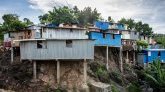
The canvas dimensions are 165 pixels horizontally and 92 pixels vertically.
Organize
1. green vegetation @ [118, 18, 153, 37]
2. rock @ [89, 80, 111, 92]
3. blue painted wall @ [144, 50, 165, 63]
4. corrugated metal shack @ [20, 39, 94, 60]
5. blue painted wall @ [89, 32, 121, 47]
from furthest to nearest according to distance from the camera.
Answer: green vegetation @ [118, 18, 153, 37]
blue painted wall @ [144, 50, 165, 63]
blue painted wall @ [89, 32, 121, 47]
rock @ [89, 80, 111, 92]
corrugated metal shack @ [20, 39, 94, 60]

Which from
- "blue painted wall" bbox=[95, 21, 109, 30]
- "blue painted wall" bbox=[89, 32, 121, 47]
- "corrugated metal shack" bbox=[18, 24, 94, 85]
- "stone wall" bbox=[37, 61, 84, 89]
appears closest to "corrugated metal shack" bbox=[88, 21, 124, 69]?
"blue painted wall" bbox=[89, 32, 121, 47]

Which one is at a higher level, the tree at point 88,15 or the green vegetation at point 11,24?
the tree at point 88,15

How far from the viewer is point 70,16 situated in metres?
46.5

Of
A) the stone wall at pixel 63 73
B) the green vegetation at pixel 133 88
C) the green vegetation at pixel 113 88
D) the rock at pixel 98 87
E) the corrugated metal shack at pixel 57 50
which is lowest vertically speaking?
the green vegetation at pixel 133 88

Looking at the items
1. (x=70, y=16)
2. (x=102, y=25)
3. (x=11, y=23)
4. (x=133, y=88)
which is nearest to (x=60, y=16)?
(x=70, y=16)

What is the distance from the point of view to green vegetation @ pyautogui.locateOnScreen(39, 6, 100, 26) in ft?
151

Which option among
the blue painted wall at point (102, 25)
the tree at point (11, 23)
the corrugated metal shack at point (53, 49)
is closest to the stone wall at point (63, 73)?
the corrugated metal shack at point (53, 49)

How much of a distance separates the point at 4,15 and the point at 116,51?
1716 cm

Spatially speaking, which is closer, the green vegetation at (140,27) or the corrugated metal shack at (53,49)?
the corrugated metal shack at (53,49)

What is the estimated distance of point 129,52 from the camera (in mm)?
43812

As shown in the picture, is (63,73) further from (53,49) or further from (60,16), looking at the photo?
(60,16)

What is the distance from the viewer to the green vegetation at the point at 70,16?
4602 centimetres

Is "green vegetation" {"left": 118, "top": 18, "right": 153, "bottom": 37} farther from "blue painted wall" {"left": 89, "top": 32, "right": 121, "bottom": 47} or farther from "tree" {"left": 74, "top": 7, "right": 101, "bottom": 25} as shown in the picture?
"blue painted wall" {"left": 89, "top": 32, "right": 121, "bottom": 47}

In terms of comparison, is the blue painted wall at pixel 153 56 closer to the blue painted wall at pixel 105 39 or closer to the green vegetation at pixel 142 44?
the green vegetation at pixel 142 44
